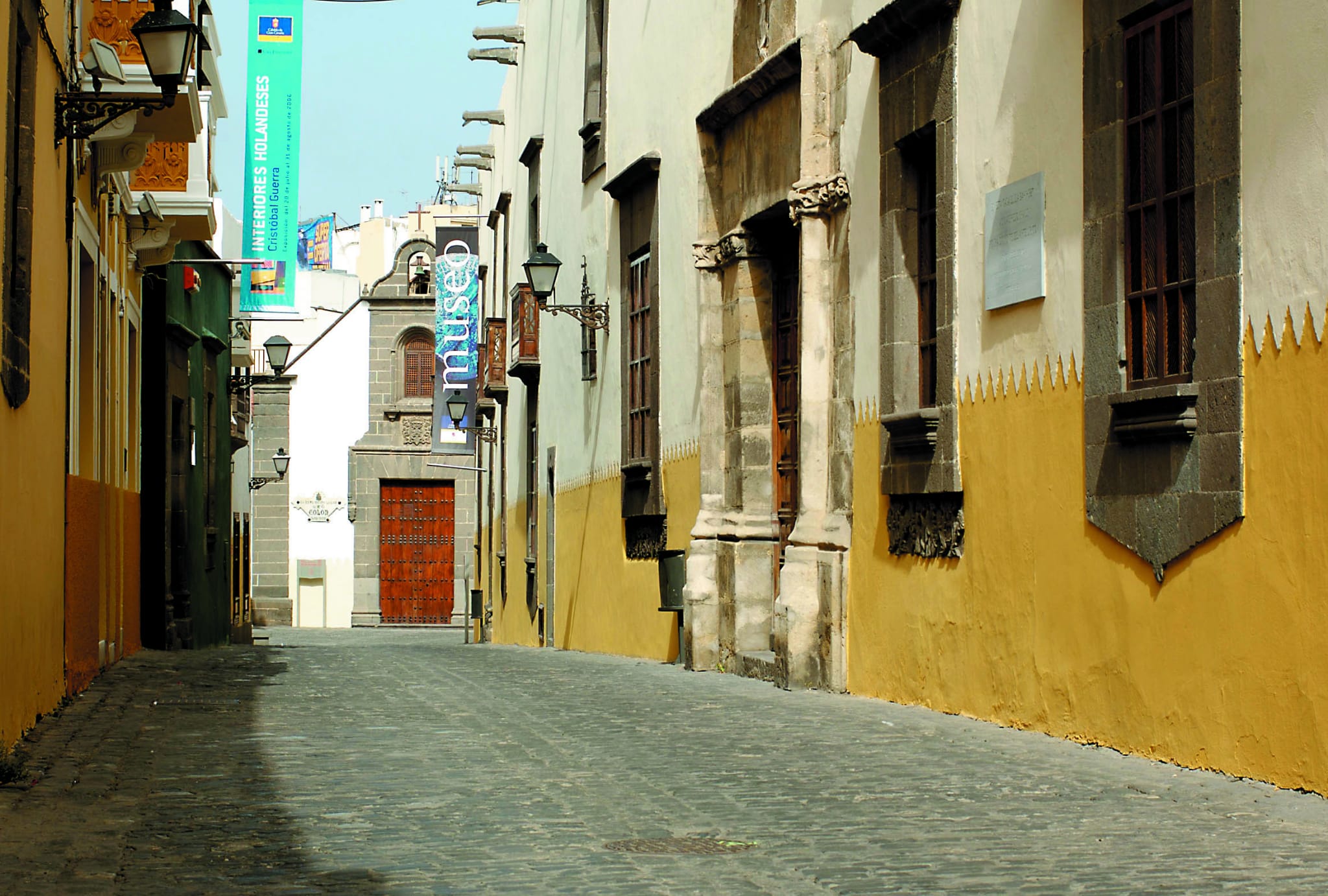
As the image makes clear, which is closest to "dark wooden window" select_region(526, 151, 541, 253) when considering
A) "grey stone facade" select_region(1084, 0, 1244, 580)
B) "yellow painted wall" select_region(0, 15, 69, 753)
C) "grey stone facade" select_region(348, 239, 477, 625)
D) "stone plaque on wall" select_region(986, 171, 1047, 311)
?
"yellow painted wall" select_region(0, 15, 69, 753)

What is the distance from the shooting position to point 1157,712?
27.5ft

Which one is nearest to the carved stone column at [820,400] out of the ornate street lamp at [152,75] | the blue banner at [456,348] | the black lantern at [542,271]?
the ornate street lamp at [152,75]

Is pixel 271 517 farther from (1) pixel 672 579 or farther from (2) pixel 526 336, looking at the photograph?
(1) pixel 672 579

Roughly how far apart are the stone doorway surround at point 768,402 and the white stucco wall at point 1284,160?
5.33 m

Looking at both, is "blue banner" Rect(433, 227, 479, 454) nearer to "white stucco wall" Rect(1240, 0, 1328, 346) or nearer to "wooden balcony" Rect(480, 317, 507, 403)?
"wooden balcony" Rect(480, 317, 507, 403)

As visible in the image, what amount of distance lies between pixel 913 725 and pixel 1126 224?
121 inches

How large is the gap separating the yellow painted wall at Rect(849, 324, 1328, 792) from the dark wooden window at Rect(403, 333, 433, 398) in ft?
122

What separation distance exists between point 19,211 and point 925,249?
5.71 meters

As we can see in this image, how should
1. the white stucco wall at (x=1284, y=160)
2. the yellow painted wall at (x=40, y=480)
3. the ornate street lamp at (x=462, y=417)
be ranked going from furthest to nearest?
the ornate street lamp at (x=462, y=417)
the yellow painted wall at (x=40, y=480)
the white stucco wall at (x=1284, y=160)

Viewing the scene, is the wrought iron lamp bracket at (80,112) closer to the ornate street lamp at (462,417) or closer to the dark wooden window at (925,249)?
the dark wooden window at (925,249)

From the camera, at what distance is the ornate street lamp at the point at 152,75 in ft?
33.0

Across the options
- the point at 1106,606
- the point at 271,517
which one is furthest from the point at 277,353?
the point at 1106,606

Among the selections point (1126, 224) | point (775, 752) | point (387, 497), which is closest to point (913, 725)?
point (775, 752)

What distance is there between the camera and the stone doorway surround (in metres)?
13.0
